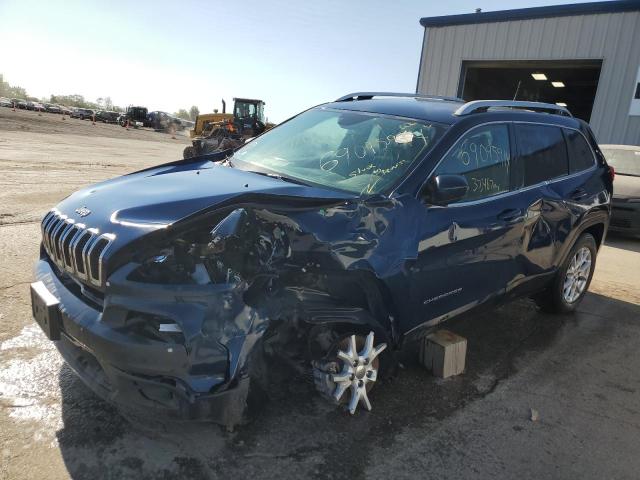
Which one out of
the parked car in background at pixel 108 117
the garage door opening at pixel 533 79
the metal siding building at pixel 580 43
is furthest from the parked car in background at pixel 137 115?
the metal siding building at pixel 580 43

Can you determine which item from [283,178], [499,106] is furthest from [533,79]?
[283,178]

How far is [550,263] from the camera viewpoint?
428 cm

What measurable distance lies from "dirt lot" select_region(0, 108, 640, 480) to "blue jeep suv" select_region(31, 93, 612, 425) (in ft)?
0.97

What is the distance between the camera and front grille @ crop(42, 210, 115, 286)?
232 centimetres

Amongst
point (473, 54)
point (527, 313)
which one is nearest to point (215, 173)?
point (527, 313)

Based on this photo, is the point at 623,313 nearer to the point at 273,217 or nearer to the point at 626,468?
the point at 626,468

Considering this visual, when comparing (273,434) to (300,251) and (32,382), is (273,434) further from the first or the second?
(32,382)

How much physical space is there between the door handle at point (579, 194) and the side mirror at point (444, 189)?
6.26 ft

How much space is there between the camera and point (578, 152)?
4.63 m

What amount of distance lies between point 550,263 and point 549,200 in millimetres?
579

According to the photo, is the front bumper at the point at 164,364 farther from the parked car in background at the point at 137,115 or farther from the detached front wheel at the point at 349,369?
the parked car in background at the point at 137,115

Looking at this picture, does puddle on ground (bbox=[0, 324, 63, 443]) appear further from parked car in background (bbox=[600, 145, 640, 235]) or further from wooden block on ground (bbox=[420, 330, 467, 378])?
parked car in background (bbox=[600, 145, 640, 235])

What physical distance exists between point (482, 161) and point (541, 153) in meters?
0.89

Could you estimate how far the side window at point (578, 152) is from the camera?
4520 millimetres
